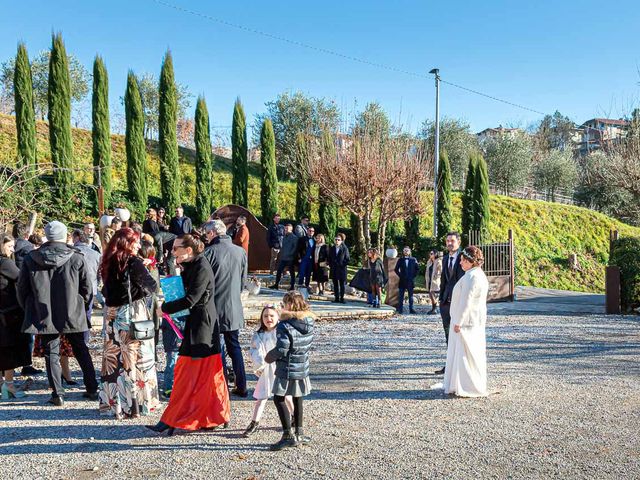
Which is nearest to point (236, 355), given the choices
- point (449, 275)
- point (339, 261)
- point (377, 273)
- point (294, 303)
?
point (294, 303)

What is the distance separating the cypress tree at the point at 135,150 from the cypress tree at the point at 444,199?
1338 cm

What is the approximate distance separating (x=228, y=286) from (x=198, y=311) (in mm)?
1146

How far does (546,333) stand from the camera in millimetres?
12344

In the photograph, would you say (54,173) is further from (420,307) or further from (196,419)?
(196,419)

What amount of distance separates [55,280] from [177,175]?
66.3 ft

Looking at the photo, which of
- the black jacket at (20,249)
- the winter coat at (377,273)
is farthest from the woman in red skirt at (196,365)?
the winter coat at (377,273)

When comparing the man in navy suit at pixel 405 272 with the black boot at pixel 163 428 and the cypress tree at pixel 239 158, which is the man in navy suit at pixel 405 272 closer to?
the black boot at pixel 163 428

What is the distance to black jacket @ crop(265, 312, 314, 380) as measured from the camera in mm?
5193

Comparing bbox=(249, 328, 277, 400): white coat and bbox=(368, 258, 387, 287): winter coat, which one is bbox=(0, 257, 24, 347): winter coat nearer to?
bbox=(249, 328, 277, 400): white coat

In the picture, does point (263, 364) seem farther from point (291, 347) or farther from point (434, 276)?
point (434, 276)

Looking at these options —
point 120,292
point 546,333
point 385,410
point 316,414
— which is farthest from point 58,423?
point 546,333

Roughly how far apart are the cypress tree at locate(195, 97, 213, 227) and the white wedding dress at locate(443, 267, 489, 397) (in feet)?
67.4

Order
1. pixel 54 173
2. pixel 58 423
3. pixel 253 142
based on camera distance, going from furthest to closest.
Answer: pixel 253 142
pixel 54 173
pixel 58 423

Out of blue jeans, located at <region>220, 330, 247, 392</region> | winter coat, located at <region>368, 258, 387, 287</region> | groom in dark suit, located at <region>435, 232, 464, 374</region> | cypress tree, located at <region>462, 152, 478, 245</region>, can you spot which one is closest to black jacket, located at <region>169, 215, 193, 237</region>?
winter coat, located at <region>368, 258, 387, 287</region>
